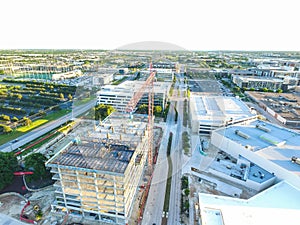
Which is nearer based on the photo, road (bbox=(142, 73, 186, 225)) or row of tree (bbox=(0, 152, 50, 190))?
road (bbox=(142, 73, 186, 225))

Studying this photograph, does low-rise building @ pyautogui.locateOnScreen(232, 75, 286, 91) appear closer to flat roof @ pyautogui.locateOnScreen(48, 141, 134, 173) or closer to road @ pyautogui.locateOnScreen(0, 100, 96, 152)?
road @ pyautogui.locateOnScreen(0, 100, 96, 152)

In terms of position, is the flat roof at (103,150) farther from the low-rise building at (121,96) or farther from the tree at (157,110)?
the low-rise building at (121,96)

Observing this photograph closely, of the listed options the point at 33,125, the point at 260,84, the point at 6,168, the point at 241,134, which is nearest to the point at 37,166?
the point at 6,168

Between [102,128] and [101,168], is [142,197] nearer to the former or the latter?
[101,168]

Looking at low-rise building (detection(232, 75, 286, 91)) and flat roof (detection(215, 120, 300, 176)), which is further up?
low-rise building (detection(232, 75, 286, 91))

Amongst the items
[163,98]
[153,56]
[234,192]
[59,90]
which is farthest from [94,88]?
[234,192]

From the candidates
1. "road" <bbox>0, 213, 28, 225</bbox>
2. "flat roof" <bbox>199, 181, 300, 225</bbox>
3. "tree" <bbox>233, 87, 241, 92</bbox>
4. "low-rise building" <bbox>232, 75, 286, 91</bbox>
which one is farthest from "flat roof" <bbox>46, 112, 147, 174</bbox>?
"low-rise building" <bbox>232, 75, 286, 91</bbox>

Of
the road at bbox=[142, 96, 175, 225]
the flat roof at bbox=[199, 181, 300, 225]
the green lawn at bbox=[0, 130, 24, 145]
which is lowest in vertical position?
the road at bbox=[142, 96, 175, 225]
